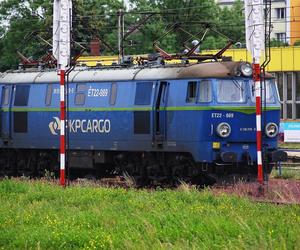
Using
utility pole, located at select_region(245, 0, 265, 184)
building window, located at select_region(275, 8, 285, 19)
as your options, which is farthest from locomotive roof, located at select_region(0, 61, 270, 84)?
building window, located at select_region(275, 8, 285, 19)

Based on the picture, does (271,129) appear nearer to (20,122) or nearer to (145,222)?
(20,122)

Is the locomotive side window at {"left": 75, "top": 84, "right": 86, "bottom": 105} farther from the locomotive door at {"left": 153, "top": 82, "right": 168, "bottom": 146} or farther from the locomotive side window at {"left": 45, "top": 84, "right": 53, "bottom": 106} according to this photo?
the locomotive door at {"left": 153, "top": 82, "right": 168, "bottom": 146}

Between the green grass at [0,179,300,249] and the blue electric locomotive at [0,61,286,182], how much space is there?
138 inches

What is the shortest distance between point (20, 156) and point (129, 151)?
500 centimetres

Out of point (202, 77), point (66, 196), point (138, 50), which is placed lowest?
point (66, 196)

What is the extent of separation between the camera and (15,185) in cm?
1683

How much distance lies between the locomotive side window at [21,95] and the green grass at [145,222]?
793 cm

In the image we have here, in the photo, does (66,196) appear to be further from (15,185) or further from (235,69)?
(235,69)

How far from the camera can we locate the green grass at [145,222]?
9.09 meters

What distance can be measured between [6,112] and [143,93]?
230 inches

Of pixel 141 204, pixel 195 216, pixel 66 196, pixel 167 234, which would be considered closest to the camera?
pixel 167 234

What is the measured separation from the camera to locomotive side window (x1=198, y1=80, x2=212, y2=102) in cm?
1803

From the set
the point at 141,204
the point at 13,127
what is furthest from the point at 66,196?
the point at 13,127

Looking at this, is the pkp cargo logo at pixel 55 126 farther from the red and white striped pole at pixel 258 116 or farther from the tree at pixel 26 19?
the tree at pixel 26 19
